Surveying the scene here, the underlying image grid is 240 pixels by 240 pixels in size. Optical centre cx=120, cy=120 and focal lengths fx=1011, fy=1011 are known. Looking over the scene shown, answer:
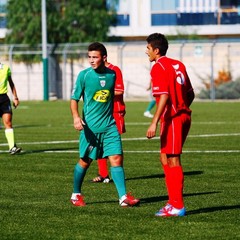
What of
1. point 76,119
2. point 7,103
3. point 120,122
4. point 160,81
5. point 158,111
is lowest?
point 7,103

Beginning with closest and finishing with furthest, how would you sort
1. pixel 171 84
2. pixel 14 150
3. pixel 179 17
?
1. pixel 171 84
2. pixel 14 150
3. pixel 179 17

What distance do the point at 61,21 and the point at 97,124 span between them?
5073cm

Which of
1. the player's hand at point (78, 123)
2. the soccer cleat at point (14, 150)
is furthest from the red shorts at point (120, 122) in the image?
the soccer cleat at point (14, 150)

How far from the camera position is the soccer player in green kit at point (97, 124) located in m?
12.0

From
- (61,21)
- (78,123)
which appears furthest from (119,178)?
(61,21)

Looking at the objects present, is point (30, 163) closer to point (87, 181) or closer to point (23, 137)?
point (87, 181)

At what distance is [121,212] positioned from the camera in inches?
446

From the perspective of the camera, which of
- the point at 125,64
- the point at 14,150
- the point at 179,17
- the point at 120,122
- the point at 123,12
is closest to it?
the point at 120,122

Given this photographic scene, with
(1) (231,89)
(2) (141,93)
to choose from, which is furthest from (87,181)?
(2) (141,93)

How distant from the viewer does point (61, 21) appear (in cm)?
6234

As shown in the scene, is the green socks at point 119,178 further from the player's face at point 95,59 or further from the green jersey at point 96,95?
the player's face at point 95,59

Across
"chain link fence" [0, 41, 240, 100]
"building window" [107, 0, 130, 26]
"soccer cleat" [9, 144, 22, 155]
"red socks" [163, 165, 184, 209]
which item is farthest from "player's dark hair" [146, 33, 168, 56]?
"building window" [107, 0, 130, 26]

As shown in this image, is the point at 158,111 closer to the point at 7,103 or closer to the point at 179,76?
the point at 179,76

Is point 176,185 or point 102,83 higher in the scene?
point 102,83
